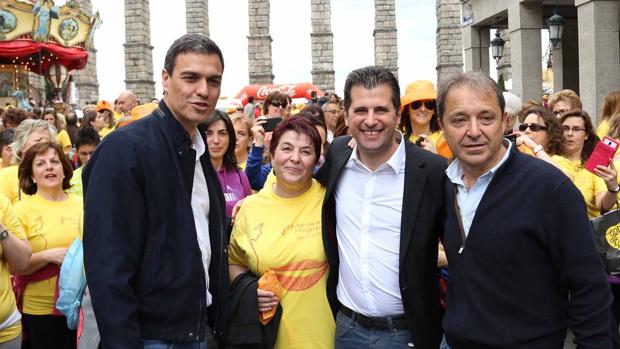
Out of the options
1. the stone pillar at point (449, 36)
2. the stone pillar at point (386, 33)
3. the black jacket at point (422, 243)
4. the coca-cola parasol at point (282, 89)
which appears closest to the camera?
the black jacket at point (422, 243)

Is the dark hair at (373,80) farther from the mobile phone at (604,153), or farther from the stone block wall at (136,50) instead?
the stone block wall at (136,50)

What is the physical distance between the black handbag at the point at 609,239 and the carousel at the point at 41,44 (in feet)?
72.7

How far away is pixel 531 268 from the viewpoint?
7.13 ft

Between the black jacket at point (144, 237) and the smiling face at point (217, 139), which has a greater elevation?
the smiling face at point (217, 139)

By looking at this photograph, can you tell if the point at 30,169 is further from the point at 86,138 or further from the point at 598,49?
the point at 598,49

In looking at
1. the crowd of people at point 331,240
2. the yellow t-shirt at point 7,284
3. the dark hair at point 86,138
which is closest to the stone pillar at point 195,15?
the dark hair at point 86,138

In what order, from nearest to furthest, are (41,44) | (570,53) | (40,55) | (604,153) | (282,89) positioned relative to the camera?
(604,153), (570,53), (41,44), (40,55), (282,89)

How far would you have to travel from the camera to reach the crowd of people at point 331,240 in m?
2.15

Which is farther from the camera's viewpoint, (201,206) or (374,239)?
(374,239)

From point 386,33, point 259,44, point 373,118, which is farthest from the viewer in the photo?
point 259,44

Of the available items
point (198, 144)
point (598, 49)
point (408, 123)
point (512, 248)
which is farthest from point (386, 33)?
point (512, 248)

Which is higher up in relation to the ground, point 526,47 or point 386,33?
point 386,33

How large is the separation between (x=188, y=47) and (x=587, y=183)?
332 cm

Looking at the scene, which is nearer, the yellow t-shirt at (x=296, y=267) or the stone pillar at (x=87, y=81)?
the yellow t-shirt at (x=296, y=267)
